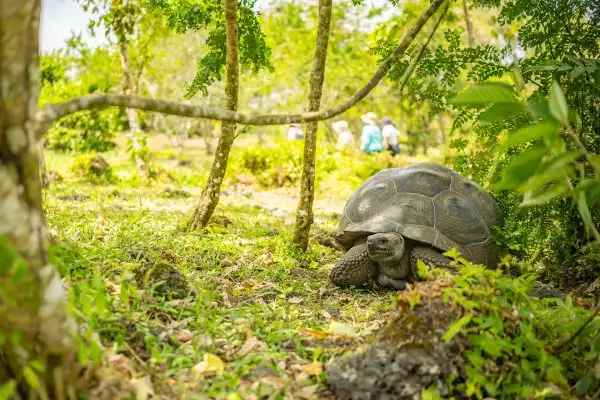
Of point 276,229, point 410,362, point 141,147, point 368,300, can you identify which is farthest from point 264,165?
point 410,362

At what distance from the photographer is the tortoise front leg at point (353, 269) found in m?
4.08

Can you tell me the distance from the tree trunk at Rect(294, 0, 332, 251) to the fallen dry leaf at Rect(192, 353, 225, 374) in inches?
101

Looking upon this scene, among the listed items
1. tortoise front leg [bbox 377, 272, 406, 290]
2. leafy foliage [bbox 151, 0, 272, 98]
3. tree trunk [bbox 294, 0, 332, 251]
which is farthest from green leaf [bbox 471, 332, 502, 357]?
leafy foliage [bbox 151, 0, 272, 98]

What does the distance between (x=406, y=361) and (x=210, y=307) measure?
1.15 metres

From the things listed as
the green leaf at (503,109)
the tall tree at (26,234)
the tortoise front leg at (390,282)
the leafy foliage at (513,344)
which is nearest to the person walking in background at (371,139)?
the tortoise front leg at (390,282)

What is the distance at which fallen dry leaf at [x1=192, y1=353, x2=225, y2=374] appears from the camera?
2354mm

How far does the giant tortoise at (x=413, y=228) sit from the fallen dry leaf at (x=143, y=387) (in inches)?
82.7

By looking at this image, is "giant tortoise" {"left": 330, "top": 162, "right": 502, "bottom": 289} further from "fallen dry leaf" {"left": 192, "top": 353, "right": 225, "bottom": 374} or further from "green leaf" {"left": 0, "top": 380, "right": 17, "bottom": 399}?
"green leaf" {"left": 0, "top": 380, "right": 17, "bottom": 399}

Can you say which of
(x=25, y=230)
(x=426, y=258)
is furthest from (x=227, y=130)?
(x=25, y=230)

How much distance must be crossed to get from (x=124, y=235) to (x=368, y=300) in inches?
82.9

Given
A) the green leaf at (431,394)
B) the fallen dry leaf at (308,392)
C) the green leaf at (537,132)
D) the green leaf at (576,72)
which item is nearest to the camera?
the green leaf at (537,132)

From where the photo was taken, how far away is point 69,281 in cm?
294

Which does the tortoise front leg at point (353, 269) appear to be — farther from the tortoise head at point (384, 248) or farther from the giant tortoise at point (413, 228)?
the tortoise head at point (384, 248)

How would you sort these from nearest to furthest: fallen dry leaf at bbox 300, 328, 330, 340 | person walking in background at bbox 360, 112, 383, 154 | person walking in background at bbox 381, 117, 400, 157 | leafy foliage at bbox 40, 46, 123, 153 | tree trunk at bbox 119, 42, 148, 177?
fallen dry leaf at bbox 300, 328, 330, 340 < tree trunk at bbox 119, 42, 148, 177 < leafy foliage at bbox 40, 46, 123, 153 < person walking in background at bbox 360, 112, 383, 154 < person walking in background at bbox 381, 117, 400, 157
